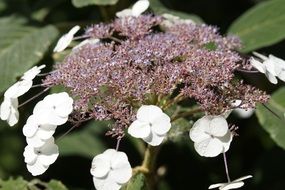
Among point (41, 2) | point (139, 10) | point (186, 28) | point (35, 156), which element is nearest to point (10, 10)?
point (41, 2)

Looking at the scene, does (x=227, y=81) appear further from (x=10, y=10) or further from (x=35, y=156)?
(x=10, y=10)

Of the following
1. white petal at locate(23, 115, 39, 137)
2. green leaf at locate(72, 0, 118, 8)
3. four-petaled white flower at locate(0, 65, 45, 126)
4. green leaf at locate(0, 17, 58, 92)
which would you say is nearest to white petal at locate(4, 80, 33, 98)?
four-petaled white flower at locate(0, 65, 45, 126)

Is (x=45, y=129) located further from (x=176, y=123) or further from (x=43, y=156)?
(x=176, y=123)

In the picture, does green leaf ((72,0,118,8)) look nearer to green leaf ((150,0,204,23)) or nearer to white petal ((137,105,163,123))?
green leaf ((150,0,204,23))

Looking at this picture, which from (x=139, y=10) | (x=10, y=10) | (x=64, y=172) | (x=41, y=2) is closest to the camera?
(x=139, y=10)

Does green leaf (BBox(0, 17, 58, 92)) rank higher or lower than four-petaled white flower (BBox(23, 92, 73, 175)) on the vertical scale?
lower

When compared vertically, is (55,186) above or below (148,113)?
below

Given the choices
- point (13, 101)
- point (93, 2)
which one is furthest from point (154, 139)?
point (93, 2)
